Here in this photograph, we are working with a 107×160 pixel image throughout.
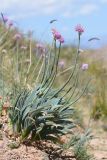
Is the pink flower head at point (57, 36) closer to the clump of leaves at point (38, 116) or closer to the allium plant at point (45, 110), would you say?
the allium plant at point (45, 110)

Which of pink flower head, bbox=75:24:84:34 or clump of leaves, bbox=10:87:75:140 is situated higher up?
pink flower head, bbox=75:24:84:34

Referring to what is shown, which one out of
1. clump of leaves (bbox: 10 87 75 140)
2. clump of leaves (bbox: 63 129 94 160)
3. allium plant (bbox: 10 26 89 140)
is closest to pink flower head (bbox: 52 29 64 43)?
allium plant (bbox: 10 26 89 140)

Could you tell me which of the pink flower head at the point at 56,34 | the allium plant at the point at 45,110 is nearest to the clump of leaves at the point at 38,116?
the allium plant at the point at 45,110

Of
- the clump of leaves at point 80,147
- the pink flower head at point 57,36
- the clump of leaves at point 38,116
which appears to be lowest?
the clump of leaves at point 80,147

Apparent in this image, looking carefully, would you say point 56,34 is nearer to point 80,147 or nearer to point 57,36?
point 57,36

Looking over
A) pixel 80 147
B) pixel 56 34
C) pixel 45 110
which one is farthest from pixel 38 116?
pixel 56 34

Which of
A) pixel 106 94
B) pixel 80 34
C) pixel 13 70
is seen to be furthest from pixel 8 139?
pixel 106 94

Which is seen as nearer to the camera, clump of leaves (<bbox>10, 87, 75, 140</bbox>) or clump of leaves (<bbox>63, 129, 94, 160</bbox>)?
clump of leaves (<bbox>10, 87, 75, 140</bbox>)

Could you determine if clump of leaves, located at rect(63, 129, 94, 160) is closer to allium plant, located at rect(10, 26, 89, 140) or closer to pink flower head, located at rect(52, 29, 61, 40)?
allium plant, located at rect(10, 26, 89, 140)

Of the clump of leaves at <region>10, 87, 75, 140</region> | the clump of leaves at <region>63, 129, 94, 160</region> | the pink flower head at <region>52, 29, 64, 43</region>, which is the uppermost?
the pink flower head at <region>52, 29, 64, 43</region>

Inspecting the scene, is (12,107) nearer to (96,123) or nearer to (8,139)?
(8,139)

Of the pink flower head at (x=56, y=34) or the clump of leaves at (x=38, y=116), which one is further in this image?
the clump of leaves at (x=38, y=116)
